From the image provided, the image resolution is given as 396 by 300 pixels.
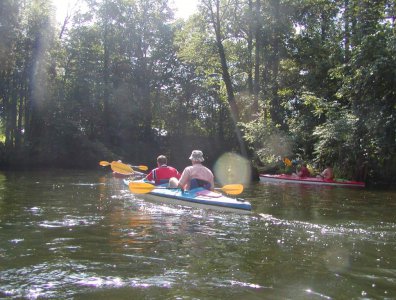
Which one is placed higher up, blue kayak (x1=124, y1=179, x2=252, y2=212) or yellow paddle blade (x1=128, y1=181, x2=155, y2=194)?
yellow paddle blade (x1=128, y1=181, x2=155, y2=194)

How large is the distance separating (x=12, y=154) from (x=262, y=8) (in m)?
17.1

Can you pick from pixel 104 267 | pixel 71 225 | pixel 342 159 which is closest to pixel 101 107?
pixel 342 159

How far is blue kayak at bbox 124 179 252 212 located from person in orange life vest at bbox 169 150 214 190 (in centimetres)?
16

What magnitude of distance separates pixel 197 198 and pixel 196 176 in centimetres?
68

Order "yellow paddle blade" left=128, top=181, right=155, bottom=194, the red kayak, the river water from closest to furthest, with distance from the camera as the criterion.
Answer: the river water < "yellow paddle blade" left=128, top=181, right=155, bottom=194 < the red kayak

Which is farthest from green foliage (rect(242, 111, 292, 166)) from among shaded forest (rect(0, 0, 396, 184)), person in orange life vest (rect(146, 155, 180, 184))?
person in orange life vest (rect(146, 155, 180, 184))

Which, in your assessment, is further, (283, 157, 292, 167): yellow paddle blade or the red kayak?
(283, 157, 292, 167): yellow paddle blade

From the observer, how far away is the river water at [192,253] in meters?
4.00

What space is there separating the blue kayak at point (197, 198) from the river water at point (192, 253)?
0.56 ft

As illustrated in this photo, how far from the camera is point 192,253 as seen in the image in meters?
5.38

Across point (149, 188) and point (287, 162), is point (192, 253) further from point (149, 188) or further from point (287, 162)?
point (287, 162)

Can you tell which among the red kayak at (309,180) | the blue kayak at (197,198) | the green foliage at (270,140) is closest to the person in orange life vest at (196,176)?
the blue kayak at (197,198)

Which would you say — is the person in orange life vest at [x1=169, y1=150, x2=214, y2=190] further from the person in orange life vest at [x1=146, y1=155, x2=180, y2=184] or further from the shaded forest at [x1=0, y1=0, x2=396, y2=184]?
the shaded forest at [x1=0, y1=0, x2=396, y2=184]

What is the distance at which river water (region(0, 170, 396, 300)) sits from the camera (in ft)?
13.1
